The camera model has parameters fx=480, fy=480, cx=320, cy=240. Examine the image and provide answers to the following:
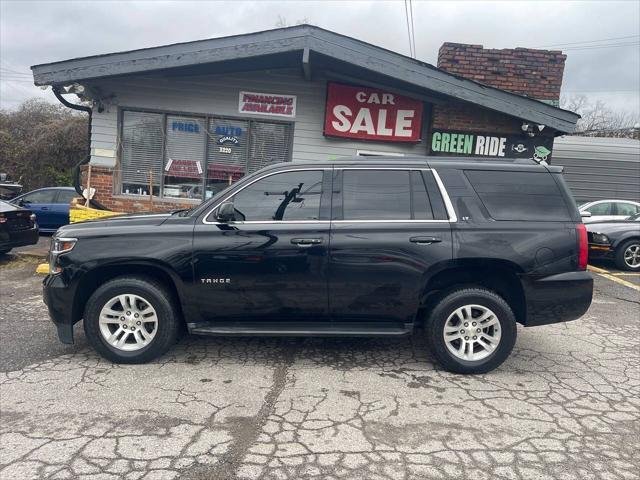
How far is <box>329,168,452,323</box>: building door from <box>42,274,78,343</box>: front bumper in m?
2.30

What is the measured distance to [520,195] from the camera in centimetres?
425

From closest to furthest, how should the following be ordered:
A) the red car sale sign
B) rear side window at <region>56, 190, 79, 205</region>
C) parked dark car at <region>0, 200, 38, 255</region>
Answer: parked dark car at <region>0, 200, 38, 255</region> → the red car sale sign → rear side window at <region>56, 190, 79, 205</region>

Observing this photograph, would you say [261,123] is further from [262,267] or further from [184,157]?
[262,267]

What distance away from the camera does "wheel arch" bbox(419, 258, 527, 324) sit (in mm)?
4180

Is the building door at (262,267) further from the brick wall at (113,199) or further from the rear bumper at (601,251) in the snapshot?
the rear bumper at (601,251)

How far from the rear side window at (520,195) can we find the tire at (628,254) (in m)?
7.26

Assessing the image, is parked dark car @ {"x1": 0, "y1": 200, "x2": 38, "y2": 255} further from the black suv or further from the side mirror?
the side mirror

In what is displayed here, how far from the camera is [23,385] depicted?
390 cm

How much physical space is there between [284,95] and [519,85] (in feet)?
17.5

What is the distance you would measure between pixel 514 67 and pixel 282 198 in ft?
27.8

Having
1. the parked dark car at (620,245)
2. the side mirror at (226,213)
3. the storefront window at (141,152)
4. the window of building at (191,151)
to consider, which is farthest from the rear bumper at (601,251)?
the storefront window at (141,152)

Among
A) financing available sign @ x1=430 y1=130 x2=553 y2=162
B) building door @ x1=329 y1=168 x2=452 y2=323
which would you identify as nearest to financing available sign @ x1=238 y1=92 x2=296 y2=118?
financing available sign @ x1=430 y1=130 x2=553 y2=162

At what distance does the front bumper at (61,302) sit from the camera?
4188 millimetres

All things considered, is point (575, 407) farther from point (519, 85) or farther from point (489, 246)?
point (519, 85)
